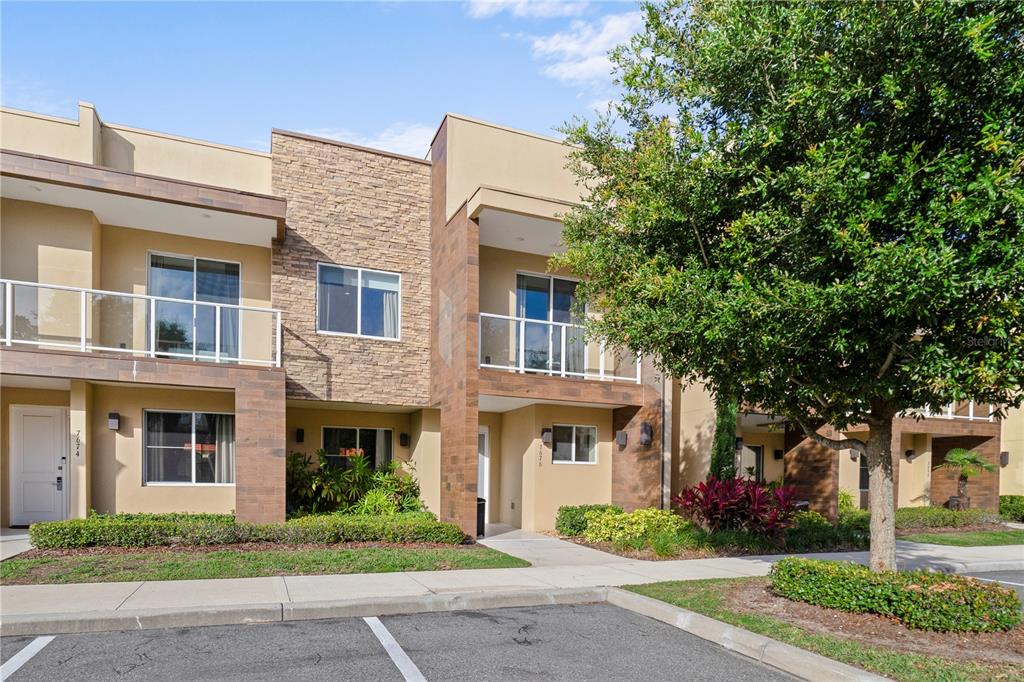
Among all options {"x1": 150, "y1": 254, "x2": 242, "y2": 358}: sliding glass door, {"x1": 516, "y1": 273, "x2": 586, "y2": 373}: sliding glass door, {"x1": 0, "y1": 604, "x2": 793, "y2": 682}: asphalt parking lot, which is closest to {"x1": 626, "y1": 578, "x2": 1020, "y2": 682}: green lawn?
{"x1": 0, "y1": 604, "x2": 793, "y2": 682}: asphalt parking lot

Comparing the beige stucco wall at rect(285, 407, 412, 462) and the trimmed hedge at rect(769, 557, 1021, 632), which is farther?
the beige stucco wall at rect(285, 407, 412, 462)

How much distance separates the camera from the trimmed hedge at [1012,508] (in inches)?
799

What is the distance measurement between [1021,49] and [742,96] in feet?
8.62

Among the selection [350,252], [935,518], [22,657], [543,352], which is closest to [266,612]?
[22,657]

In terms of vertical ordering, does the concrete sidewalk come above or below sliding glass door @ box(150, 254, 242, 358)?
below

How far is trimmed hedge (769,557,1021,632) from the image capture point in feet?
22.4

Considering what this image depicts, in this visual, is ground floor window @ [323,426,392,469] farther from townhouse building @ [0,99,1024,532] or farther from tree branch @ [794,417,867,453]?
tree branch @ [794,417,867,453]

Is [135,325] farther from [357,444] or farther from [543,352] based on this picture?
[543,352]

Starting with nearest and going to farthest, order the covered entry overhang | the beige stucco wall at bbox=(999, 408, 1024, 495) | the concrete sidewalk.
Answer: the concrete sidewalk < the covered entry overhang < the beige stucco wall at bbox=(999, 408, 1024, 495)

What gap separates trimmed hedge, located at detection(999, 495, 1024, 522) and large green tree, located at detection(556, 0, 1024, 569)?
16131 mm

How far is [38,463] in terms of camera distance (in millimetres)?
13500

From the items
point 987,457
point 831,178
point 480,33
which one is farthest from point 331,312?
point 987,457

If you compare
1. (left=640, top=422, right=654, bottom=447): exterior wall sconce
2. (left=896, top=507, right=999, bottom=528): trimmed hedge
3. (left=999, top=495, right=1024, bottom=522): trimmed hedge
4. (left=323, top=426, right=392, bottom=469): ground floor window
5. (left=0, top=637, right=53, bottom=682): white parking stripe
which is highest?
(left=640, top=422, right=654, bottom=447): exterior wall sconce

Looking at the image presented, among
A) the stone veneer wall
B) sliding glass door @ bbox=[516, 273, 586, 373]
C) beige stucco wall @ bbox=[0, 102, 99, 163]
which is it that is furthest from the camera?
sliding glass door @ bbox=[516, 273, 586, 373]
